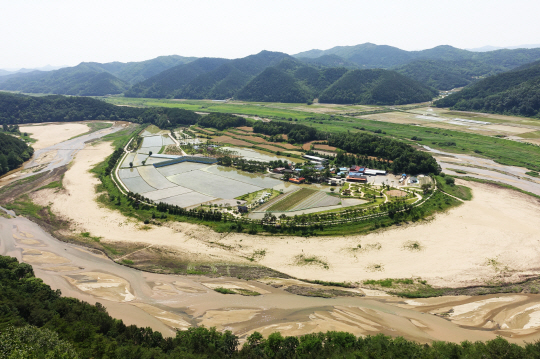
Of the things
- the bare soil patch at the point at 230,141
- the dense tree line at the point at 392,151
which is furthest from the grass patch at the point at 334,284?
the bare soil patch at the point at 230,141

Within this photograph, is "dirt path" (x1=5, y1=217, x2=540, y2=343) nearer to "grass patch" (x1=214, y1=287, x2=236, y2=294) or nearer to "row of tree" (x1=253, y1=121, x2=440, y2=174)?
"grass patch" (x1=214, y1=287, x2=236, y2=294)

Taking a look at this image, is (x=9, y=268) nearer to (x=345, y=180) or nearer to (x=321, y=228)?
(x=321, y=228)

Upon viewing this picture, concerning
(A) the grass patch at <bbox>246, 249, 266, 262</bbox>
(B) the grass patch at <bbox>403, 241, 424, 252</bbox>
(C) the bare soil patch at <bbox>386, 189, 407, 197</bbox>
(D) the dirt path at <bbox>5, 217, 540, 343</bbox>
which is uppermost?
(C) the bare soil patch at <bbox>386, 189, 407, 197</bbox>

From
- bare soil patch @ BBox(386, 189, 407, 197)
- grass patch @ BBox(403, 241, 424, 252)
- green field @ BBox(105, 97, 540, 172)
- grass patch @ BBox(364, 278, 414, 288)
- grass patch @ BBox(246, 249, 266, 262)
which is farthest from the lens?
green field @ BBox(105, 97, 540, 172)

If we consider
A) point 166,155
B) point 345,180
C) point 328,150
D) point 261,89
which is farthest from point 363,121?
point 261,89

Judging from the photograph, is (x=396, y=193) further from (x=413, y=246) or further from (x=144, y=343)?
(x=144, y=343)

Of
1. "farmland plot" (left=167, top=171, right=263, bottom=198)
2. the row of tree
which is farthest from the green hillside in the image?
"farmland plot" (left=167, top=171, right=263, bottom=198)
